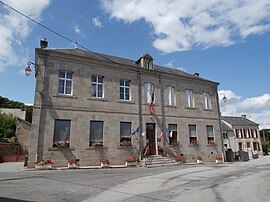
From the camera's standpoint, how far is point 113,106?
15.8 metres

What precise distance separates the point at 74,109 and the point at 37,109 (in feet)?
7.55

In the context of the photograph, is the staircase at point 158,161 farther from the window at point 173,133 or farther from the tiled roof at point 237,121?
the tiled roof at point 237,121

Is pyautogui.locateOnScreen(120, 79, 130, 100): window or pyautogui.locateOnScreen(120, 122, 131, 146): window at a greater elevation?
pyautogui.locateOnScreen(120, 79, 130, 100): window

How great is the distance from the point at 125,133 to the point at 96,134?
2277mm

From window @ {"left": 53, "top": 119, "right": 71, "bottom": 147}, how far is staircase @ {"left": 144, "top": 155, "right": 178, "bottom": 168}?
18.6 feet

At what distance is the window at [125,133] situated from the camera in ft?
51.1

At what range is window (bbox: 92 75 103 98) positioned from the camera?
15547 millimetres

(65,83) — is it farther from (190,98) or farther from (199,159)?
(199,159)

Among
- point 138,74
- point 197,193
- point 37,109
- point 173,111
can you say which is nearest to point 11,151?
point 37,109

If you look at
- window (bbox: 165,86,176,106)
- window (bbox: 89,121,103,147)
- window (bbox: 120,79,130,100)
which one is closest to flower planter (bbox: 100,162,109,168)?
window (bbox: 89,121,103,147)

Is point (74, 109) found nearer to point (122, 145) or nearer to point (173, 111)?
point (122, 145)

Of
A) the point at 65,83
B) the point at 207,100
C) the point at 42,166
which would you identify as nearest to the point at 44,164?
the point at 42,166

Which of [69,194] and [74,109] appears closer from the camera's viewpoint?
[69,194]

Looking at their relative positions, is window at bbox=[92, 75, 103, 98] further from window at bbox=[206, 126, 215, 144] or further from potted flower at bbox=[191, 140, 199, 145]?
window at bbox=[206, 126, 215, 144]
